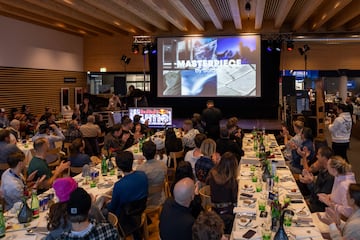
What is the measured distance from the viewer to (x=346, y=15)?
1327cm

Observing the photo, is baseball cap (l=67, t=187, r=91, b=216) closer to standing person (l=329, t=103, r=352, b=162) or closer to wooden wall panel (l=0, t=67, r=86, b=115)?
standing person (l=329, t=103, r=352, b=162)

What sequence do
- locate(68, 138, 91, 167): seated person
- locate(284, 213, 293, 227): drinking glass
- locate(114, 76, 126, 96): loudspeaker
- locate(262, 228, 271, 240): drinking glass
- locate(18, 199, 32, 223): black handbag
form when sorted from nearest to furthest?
locate(262, 228, 271, 240): drinking glass < locate(284, 213, 293, 227): drinking glass < locate(18, 199, 32, 223): black handbag < locate(68, 138, 91, 167): seated person < locate(114, 76, 126, 96): loudspeaker

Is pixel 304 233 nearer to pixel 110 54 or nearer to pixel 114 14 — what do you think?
pixel 114 14

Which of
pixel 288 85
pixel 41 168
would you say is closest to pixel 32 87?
pixel 288 85

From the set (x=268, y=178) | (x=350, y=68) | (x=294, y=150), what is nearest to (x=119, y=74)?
(x=350, y=68)

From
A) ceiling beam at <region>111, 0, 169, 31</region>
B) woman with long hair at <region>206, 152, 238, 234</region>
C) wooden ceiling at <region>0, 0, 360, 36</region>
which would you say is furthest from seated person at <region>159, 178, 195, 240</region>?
ceiling beam at <region>111, 0, 169, 31</region>

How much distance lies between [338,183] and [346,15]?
10244 millimetres

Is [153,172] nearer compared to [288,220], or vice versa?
[288,220]

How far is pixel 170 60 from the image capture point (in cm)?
1639

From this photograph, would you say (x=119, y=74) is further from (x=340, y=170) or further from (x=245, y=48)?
(x=340, y=170)

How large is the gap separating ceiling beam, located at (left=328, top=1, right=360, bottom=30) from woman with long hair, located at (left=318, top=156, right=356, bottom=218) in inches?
343

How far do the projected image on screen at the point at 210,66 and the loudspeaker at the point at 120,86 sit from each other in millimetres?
1973

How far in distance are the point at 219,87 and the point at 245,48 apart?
1.81 metres

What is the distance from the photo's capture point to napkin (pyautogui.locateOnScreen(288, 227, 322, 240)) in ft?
12.0
